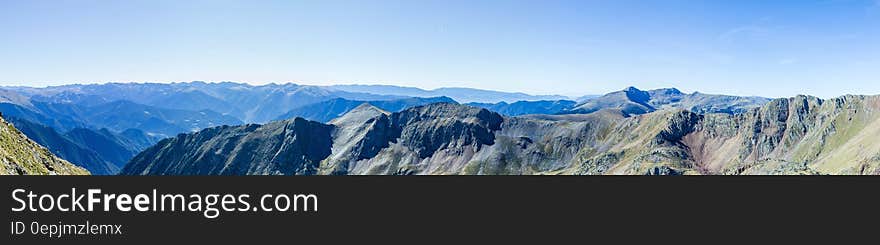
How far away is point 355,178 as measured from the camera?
73.3ft

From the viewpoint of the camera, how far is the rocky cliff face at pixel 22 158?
86.3m

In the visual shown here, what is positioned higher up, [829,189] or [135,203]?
[829,189]

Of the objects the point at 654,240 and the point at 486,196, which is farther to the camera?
the point at 486,196

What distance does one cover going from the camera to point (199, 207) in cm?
2023

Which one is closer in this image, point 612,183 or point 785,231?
point 785,231

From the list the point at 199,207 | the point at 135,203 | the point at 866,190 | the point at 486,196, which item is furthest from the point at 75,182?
the point at 866,190

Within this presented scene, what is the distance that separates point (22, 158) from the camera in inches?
3863

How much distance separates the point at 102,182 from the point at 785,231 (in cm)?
2532

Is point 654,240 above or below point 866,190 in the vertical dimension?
below

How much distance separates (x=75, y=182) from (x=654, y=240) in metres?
21.3

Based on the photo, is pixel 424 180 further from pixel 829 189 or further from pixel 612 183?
pixel 829 189

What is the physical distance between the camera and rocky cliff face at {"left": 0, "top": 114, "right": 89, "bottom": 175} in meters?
86.3

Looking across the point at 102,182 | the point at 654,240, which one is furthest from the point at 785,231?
the point at 102,182

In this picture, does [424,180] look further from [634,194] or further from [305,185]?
[634,194]
